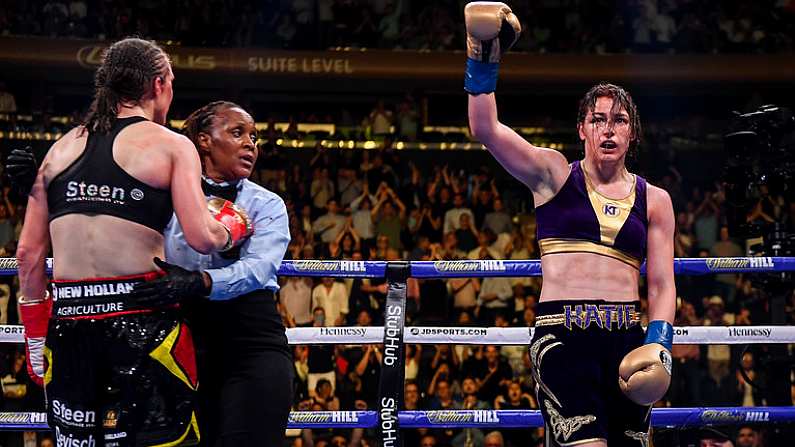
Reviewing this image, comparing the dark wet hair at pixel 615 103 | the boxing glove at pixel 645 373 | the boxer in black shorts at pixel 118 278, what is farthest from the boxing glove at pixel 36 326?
the dark wet hair at pixel 615 103

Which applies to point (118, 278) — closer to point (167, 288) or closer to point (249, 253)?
point (167, 288)

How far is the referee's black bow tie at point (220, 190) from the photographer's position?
2996 mm

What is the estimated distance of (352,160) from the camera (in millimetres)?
11703

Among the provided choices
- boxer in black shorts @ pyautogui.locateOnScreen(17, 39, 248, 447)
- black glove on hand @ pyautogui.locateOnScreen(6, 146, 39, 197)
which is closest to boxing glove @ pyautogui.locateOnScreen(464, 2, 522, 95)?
boxer in black shorts @ pyautogui.locateOnScreen(17, 39, 248, 447)

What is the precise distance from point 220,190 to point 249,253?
0.26 metres

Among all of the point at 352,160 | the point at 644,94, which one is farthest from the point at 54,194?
the point at 644,94

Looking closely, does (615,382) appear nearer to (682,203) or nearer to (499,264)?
(499,264)

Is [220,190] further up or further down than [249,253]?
further up

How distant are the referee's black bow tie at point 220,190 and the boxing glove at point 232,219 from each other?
151mm

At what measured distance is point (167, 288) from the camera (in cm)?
248

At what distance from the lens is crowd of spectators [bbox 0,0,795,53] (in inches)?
504

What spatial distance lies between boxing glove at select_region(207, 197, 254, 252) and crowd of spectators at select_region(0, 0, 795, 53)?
10554 millimetres

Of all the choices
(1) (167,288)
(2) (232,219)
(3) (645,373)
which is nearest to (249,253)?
(2) (232,219)

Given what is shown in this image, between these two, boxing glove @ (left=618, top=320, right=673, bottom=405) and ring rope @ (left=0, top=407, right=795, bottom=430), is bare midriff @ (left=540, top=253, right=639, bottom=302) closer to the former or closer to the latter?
boxing glove @ (left=618, top=320, right=673, bottom=405)
